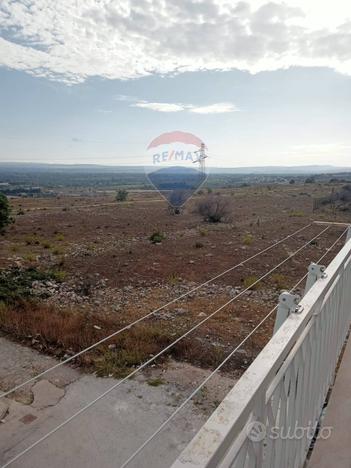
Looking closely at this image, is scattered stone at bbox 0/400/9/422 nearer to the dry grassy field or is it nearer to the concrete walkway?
the dry grassy field

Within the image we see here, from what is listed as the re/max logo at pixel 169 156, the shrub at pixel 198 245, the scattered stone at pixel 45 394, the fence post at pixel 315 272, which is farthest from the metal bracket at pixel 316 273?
the re/max logo at pixel 169 156

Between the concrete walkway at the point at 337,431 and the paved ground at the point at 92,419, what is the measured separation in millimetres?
1598

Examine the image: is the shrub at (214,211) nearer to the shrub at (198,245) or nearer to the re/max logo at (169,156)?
the re/max logo at (169,156)

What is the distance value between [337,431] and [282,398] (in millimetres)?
881

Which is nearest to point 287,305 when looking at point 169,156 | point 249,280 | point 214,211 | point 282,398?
point 282,398

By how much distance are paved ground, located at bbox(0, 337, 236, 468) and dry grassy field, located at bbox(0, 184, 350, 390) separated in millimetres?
369

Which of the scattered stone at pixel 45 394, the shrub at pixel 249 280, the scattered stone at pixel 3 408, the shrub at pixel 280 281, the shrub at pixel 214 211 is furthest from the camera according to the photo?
the shrub at pixel 214 211

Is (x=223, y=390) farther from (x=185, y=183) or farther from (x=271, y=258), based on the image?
(x=185, y=183)

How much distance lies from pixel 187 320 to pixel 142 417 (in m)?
2.44

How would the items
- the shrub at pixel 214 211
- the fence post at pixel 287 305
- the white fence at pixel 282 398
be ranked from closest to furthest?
the white fence at pixel 282 398 < the fence post at pixel 287 305 < the shrub at pixel 214 211

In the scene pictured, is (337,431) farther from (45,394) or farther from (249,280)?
(249,280)

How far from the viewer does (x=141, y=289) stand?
757 cm

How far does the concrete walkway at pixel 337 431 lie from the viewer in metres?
1.54

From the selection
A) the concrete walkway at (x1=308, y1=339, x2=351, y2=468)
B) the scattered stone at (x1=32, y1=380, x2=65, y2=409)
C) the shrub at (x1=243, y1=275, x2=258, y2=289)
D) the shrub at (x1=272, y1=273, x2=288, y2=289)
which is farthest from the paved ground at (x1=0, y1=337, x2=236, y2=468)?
the shrub at (x1=272, y1=273, x2=288, y2=289)
